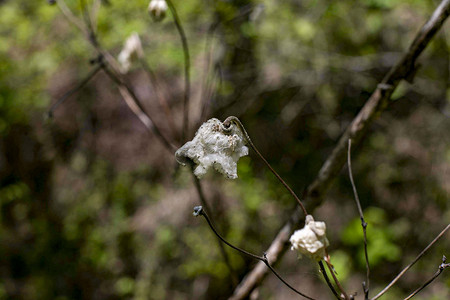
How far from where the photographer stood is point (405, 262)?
2.46 meters

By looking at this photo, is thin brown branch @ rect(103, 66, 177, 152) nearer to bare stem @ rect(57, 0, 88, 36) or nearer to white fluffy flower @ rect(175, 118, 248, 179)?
bare stem @ rect(57, 0, 88, 36)

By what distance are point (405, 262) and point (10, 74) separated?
3470 mm

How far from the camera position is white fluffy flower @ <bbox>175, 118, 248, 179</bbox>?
80 centimetres

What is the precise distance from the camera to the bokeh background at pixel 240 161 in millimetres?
2539

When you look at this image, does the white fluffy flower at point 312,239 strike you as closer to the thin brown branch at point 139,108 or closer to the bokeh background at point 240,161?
the thin brown branch at point 139,108

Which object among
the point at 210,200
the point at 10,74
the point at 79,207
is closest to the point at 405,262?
the point at 210,200

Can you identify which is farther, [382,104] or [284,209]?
[284,209]

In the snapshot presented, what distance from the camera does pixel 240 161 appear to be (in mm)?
2740

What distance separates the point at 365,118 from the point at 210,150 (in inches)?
23.0

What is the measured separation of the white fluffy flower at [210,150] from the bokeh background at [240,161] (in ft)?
5.06

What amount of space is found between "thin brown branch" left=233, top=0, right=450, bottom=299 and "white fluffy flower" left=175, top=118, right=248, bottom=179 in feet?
1.60

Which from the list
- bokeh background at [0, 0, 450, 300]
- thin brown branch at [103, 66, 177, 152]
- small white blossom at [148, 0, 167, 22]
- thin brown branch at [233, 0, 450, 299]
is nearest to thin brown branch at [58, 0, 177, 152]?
thin brown branch at [103, 66, 177, 152]

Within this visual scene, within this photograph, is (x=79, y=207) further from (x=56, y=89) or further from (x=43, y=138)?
(x=56, y=89)

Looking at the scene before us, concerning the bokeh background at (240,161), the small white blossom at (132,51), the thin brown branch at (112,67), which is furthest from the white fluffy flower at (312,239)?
the bokeh background at (240,161)
